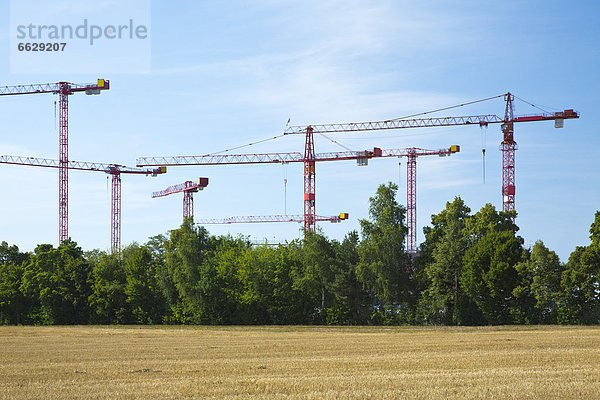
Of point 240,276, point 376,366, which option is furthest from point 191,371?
point 240,276

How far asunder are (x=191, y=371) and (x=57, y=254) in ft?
291

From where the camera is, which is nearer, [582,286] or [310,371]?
[310,371]

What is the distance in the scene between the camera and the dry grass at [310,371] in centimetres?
2467

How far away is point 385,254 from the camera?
306 feet

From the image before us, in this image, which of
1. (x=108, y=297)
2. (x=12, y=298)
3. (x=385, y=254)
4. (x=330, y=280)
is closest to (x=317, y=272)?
(x=330, y=280)

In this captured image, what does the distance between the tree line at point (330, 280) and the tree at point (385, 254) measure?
138 millimetres

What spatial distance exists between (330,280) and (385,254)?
8495 mm

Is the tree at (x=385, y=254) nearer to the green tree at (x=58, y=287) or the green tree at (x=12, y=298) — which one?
the green tree at (x=58, y=287)

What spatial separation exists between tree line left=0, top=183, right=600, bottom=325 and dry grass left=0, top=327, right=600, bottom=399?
121ft

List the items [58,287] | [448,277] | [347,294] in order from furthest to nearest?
[58,287] → [347,294] → [448,277]

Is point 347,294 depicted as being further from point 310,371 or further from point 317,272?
point 310,371

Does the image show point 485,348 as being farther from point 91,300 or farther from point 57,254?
point 57,254

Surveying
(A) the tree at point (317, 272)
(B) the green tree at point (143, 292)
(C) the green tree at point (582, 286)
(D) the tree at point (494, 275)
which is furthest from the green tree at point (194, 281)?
(C) the green tree at point (582, 286)

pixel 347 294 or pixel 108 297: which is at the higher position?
pixel 347 294
